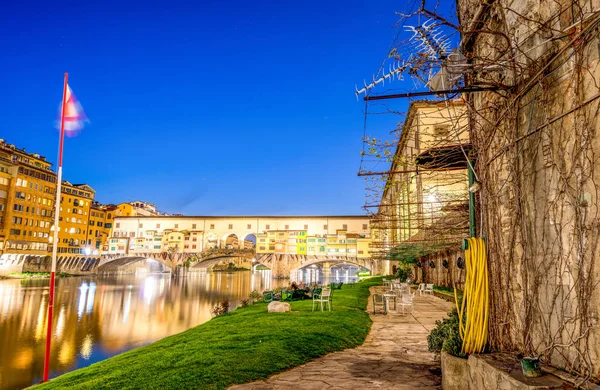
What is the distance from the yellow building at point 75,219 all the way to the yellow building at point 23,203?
4.41 meters

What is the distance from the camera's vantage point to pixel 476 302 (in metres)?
4.81

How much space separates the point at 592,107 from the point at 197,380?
6307 millimetres

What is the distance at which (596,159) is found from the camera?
325 cm

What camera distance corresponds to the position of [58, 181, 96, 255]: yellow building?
274 feet

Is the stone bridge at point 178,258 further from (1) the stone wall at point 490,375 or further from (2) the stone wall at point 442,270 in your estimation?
(1) the stone wall at point 490,375

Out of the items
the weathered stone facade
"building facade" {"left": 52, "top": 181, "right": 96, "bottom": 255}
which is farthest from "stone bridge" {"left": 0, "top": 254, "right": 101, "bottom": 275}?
the weathered stone facade

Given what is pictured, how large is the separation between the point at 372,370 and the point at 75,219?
317 feet

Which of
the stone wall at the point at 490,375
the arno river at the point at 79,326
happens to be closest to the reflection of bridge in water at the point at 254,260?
the arno river at the point at 79,326

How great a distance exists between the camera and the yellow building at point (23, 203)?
222ft

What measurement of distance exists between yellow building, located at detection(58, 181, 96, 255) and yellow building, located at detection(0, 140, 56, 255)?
4.41 m

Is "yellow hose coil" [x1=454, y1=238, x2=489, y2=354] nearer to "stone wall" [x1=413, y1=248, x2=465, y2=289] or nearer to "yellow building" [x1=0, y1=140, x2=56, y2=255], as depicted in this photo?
"stone wall" [x1=413, y1=248, x2=465, y2=289]

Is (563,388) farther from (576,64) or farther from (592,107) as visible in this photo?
(576,64)

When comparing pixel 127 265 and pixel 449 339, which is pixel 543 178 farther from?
pixel 127 265

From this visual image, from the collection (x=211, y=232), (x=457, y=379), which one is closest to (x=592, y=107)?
(x=457, y=379)
